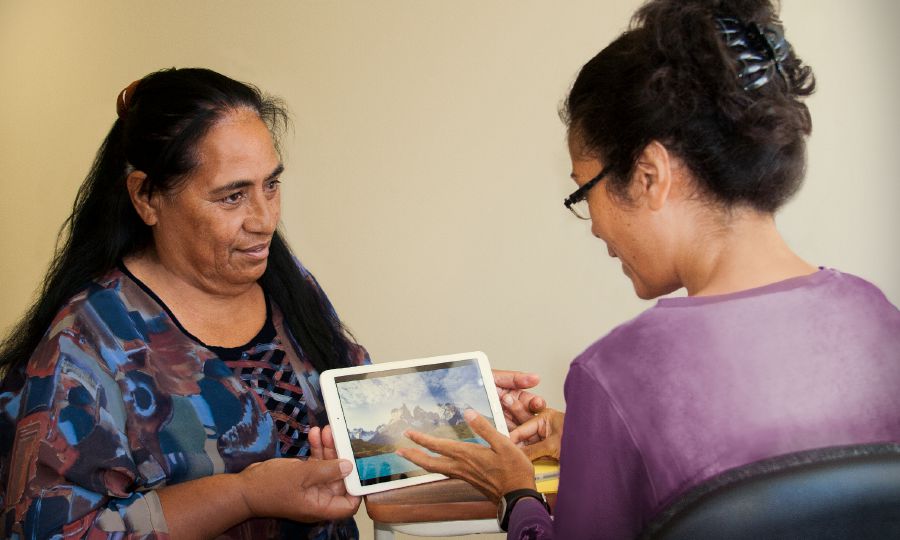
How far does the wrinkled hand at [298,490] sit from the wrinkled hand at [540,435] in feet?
1.09

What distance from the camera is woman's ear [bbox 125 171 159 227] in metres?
1.71

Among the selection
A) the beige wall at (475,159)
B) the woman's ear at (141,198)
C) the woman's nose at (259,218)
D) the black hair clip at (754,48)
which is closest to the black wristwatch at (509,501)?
the black hair clip at (754,48)

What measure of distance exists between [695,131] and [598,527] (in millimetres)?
474

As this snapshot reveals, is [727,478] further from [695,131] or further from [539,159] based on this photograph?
[539,159]

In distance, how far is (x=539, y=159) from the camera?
3.06m

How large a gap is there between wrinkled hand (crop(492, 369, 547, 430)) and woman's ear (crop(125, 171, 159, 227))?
73 centimetres

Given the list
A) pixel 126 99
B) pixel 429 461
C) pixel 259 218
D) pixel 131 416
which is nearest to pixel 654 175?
pixel 429 461

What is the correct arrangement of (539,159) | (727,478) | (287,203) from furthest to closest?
(287,203), (539,159), (727,478)

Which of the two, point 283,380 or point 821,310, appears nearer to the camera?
→ point 821,310

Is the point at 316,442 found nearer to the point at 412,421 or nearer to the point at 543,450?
the point at 412,421

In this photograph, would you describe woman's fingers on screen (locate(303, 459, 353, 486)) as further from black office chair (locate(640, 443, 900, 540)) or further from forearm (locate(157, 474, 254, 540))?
black office chair (locate(640, 443, 900, 540))

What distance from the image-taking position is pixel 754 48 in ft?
3.66

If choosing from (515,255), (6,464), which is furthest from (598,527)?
(515,255)

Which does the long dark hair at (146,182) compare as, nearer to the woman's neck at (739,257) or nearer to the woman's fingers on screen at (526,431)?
the woman's fingers on screen at (526,431)
